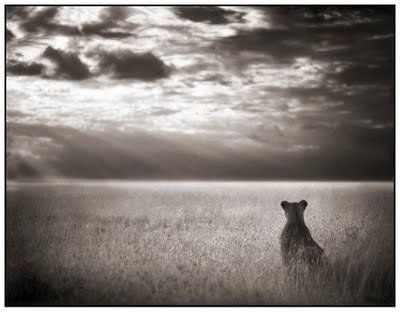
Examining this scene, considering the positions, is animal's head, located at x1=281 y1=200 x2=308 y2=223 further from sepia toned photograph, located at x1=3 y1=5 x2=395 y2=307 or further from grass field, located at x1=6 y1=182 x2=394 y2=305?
sepia toned photograph, located at x1=3 y1=5 x2=395 y2=307

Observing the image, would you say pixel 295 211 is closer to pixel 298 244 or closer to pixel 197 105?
pixel 298 244

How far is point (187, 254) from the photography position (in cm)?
619

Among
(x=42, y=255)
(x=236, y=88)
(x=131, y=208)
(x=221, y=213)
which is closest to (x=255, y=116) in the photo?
(x=236, y=88)

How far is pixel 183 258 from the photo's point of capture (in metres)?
6.14

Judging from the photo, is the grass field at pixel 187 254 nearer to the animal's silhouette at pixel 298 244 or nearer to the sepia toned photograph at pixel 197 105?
the sepia toned photograph at pixel 197 105

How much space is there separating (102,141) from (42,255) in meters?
1.98

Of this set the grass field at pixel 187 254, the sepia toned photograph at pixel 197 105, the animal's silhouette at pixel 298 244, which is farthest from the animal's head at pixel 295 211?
the sepia toned photograph at pixel 197 105

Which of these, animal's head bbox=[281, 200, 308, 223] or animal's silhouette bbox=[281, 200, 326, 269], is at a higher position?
animal's head bbox=[281, 200, 308, 223]

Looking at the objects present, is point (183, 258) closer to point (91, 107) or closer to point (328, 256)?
point (328, 256)

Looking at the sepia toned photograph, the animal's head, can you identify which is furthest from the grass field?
the animal's head

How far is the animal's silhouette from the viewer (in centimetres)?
550

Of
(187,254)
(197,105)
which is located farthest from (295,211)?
(197,105)

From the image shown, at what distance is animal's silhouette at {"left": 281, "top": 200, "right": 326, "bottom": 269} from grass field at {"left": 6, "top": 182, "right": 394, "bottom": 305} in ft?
0.75

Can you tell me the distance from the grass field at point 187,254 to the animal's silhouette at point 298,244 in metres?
0.23
